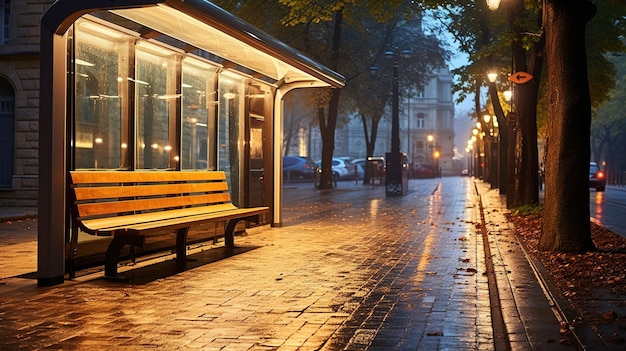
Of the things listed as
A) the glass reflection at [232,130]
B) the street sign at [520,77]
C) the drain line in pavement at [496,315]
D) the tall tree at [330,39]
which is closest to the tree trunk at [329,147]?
the tall tree at [330,39]

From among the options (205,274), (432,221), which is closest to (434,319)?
(205,274)

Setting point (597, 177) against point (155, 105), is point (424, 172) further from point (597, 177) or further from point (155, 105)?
point (155, 105)

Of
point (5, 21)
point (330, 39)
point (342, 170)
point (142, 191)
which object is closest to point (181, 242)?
point (142, 191)

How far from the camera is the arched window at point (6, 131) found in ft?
77.9

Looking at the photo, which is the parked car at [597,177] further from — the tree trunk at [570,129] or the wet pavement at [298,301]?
the tree trunk at [570,129]

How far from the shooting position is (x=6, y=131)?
2381 centimetres

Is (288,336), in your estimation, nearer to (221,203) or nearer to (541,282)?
(541,282)

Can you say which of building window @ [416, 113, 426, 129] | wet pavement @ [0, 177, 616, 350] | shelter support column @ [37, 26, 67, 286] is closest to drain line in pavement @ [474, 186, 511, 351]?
wet pavement @ [0, 177, 616, 350]

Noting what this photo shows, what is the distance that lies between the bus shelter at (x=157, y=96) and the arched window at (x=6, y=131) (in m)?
10.4

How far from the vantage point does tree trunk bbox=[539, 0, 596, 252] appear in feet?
36.9

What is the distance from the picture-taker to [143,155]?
37.5 feet

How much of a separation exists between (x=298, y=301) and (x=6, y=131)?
59.3 feet

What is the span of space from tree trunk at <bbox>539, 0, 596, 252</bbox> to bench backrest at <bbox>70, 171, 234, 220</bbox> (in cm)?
508

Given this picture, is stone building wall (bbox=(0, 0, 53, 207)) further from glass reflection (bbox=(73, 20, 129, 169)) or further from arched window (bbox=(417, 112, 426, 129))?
arched window (bbox=(417, 112, 426, 129))
